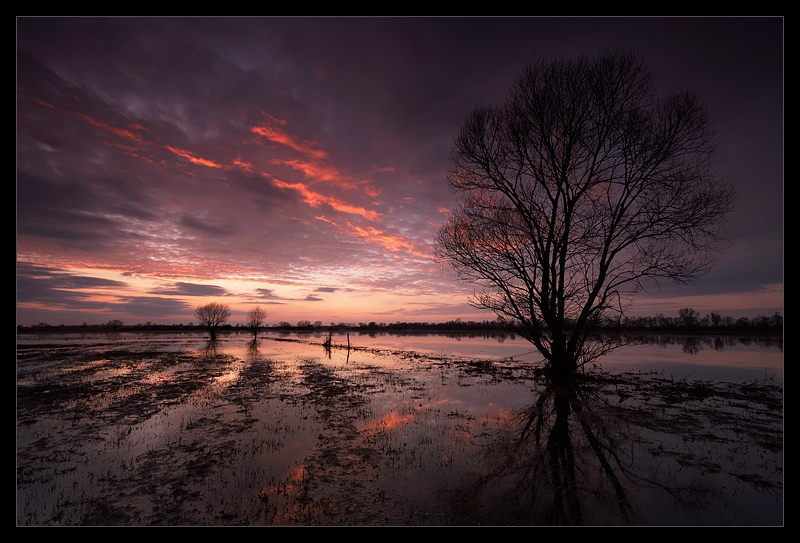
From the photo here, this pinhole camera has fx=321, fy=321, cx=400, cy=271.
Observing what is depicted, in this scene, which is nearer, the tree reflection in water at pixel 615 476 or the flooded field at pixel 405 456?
the tree reflection in water at pixel 615 476

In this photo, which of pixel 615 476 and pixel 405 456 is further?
pixel 405 456

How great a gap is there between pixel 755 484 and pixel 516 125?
603 inches

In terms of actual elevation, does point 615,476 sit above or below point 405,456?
above

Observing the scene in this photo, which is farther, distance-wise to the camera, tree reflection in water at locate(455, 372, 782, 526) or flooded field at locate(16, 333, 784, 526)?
flooded field at locate(16, 333, 784, 526)

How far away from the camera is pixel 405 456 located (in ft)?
23.7

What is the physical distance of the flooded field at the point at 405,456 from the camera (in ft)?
16.5

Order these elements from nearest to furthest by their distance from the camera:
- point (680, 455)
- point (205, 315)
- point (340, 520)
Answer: point (340, 520) < point (680, 455) < point (205, 315)

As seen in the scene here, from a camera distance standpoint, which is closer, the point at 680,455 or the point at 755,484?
the point at 755,484

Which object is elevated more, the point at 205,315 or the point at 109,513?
the point at 205,315

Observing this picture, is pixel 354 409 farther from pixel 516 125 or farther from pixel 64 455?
pixel 516 125

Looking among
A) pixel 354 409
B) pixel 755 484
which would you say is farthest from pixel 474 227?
pixel 755 484

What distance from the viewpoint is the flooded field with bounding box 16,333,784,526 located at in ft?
16.5

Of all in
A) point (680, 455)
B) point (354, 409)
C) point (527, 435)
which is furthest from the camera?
point (354, 409)

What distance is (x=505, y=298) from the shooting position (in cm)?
1628
